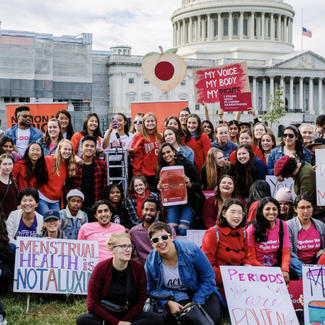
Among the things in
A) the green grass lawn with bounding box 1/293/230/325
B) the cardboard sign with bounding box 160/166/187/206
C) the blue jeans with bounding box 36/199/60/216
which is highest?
the cardboard sign with bounding box 160/166/187/206

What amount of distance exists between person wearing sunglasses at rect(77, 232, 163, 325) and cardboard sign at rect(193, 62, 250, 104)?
7920 millimetres

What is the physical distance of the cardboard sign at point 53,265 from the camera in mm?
6191

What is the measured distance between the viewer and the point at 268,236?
6.14 m

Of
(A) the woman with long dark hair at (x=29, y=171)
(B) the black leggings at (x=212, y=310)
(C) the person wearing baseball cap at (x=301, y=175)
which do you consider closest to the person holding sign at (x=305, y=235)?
(C) the person wearing baseball cap at (x=301, y=175)

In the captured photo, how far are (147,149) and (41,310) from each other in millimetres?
3284

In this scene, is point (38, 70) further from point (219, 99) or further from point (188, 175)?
point (188, 175)

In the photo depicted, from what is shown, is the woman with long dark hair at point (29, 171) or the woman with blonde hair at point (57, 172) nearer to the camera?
the woman with long dark hair at point (29, 171)

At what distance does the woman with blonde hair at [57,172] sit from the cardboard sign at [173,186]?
57.2 inches

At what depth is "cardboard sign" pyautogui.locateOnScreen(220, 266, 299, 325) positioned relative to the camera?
522 centimetres

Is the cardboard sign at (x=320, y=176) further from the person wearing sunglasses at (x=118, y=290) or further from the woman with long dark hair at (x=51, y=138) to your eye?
the woman with long dark hair at (x=51, y=138)

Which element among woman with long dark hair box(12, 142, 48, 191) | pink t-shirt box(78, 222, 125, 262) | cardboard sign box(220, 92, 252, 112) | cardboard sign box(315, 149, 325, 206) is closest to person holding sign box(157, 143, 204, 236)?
pink t-shirt box(78, 222, 125, 262)

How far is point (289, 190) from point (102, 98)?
186 ft

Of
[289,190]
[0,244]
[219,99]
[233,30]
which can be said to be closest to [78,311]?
[0,244]

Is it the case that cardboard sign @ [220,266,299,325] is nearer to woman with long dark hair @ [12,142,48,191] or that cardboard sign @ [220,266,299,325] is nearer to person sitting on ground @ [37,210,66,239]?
person sitting on ground @ [37,210,66,239]
